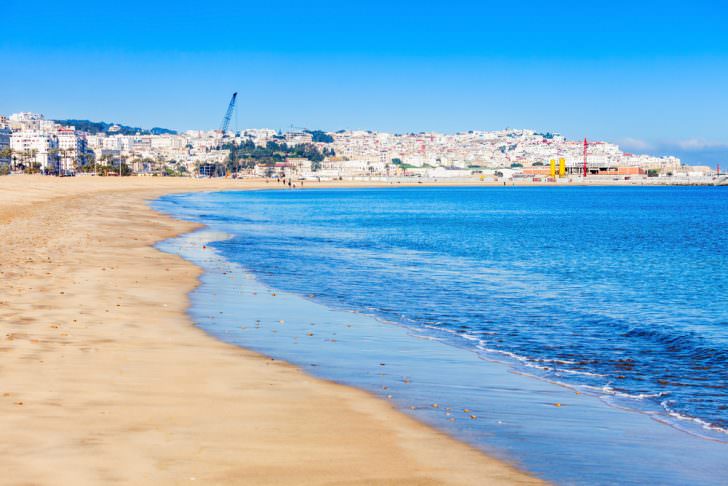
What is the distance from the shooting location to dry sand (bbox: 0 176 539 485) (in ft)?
18.1

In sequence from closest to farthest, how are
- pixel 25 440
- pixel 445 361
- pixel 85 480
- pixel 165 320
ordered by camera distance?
pixel 85 480
pixel 25 440
pixel 445 361
pixel 165 320

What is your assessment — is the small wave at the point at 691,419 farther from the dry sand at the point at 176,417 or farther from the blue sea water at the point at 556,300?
the dry sand at the point at 176,417

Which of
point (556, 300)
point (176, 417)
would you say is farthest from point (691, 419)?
point (556, 300)

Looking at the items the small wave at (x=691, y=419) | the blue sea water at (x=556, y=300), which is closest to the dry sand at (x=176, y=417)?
the blue sea water at (x=556, y=300)

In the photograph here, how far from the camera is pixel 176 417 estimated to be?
678cm

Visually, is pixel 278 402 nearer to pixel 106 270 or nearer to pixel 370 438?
pixel 370 438

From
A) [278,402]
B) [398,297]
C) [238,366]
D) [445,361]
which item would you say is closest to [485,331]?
[445,361]

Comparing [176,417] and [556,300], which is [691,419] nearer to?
[176,417]

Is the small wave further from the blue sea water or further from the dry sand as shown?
the dry sand

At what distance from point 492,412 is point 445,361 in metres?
2.57

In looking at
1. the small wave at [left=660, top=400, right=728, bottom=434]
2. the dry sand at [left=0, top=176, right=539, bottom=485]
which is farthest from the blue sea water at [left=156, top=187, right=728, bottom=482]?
the dry sand at [left=0, top=176, right=539, bottom=485]

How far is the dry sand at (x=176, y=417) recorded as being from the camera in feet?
18.1

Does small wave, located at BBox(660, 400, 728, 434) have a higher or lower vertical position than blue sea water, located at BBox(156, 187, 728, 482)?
higher

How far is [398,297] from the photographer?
16734 millimetres
